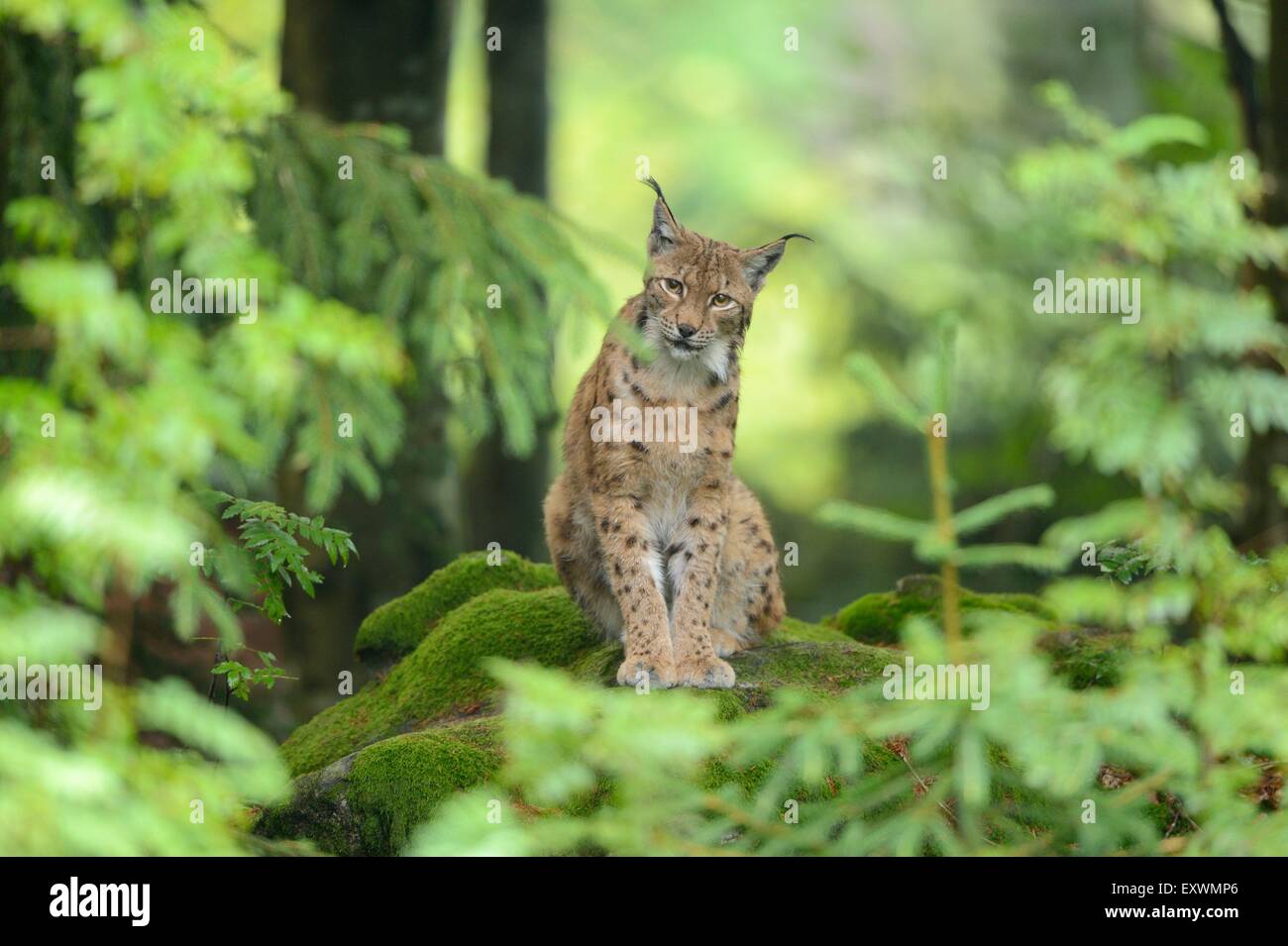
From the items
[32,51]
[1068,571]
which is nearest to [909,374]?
[1068,571]

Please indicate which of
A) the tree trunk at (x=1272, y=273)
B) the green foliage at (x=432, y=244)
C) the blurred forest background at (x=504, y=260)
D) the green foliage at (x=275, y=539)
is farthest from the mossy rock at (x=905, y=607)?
the green foliage at (x=432, y=244)

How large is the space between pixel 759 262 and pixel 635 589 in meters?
1.47

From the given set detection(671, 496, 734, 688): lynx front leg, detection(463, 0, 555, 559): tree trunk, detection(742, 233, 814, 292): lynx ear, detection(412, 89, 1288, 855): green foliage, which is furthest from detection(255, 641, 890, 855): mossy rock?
detection(463, 0, 555, 559): tree trunk

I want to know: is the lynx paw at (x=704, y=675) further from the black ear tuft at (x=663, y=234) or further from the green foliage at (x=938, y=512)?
the green foliage at (x=938, y=512)

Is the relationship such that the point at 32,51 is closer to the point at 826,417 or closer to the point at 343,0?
the point at 343,0

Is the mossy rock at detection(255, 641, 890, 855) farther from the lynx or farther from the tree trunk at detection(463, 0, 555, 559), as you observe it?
the tree trunk at detection(463, 0, 555, 559)

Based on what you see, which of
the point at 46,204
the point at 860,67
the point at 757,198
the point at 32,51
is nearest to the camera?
the point at 46,204

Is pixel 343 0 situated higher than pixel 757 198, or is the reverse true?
pixel 757 198

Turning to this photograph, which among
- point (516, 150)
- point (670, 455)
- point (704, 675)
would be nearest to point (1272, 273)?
point (670, 455)

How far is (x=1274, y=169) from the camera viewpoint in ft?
21.9

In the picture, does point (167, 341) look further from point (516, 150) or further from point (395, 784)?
point (516, 150)

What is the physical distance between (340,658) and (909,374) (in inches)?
221

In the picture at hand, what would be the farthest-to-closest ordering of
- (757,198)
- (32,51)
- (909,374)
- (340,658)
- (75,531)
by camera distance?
(757,198)
(909,374)
(340,658)
(32,51)
(75,531)

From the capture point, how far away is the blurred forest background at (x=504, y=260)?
2605mm
